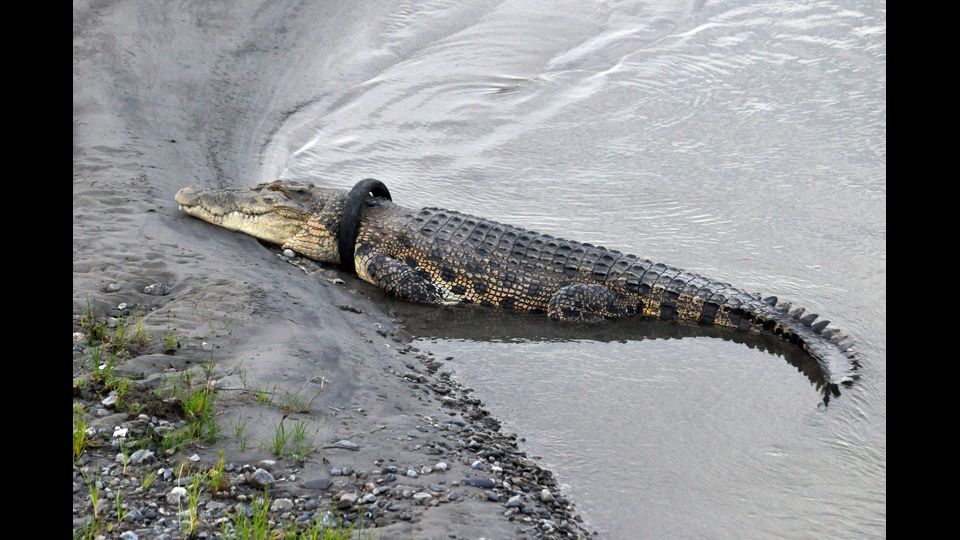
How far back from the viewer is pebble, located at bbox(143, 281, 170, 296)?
6.49 metres

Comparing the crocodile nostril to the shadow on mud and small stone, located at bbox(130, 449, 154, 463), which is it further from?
small stone, located at bbox(130, 449, 154, 463)

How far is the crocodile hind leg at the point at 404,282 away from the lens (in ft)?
25.8

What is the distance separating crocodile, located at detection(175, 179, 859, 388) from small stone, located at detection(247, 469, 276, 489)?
3.54 metres

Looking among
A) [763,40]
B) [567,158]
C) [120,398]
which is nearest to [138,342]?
[120,398]

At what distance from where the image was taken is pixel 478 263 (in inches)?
310

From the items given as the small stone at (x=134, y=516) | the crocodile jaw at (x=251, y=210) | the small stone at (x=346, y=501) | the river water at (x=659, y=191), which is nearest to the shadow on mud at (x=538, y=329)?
the river water at (x=659, y=191)

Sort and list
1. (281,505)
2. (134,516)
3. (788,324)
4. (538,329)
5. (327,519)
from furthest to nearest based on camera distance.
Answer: (538,329) → (788,324) → (281,505) → (327,519) → (134,516)

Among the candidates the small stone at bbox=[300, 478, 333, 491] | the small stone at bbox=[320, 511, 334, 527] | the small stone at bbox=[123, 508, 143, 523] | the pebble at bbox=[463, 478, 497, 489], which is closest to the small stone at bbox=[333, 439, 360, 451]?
the small stone at bbox=[300, 478, 333, 491]

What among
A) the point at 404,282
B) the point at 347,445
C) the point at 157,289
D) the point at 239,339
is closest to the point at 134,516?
the point at 347,445

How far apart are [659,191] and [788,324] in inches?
101

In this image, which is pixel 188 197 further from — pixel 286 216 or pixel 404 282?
pixel 404 282

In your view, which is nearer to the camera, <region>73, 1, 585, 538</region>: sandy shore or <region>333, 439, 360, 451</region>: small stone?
<region>73, 1, 585, 538</region>: sandy shore

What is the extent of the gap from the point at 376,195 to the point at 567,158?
227cm
